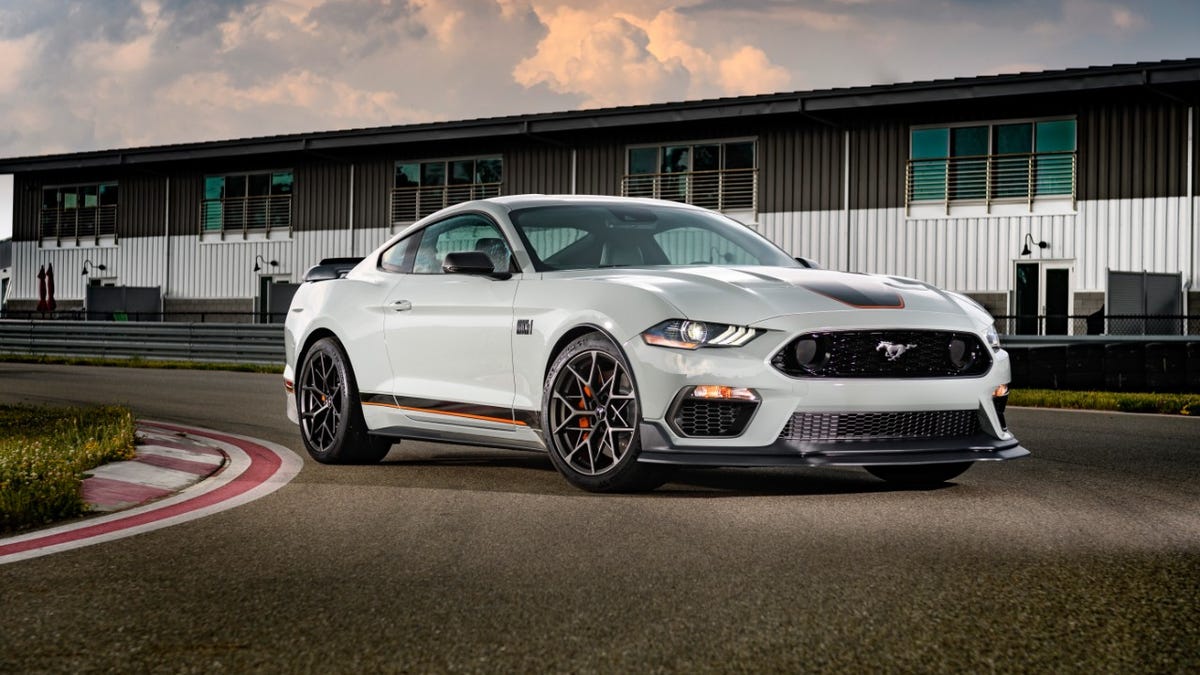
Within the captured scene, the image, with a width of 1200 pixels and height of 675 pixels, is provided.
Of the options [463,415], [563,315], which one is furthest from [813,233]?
[563,315]

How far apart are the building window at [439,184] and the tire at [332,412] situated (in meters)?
25.1

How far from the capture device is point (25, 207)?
42.2 m

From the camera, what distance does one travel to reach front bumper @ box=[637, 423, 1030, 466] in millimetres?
6012

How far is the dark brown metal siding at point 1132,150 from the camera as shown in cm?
2534

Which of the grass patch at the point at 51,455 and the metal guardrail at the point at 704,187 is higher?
the metal guardrail at the point at 704,187

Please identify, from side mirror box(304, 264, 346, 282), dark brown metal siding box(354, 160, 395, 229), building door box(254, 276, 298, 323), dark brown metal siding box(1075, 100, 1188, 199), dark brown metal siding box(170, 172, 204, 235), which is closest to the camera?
side mirror box(304, 264, 346, 282)

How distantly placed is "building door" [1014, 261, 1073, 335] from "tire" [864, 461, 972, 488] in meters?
20.2

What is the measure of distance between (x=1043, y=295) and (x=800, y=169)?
5904 millimetres

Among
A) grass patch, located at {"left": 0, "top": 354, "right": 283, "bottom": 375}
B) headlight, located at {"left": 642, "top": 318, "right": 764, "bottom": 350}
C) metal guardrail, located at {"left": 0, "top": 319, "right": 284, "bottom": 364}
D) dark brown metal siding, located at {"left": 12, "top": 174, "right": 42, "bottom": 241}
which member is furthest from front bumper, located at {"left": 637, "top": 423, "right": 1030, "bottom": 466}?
dark brown metal siding, located at {"left": 12, "top": 174, "right": 42, "bottom": 241}

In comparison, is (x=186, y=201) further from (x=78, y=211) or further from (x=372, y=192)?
(x=372, y=192)

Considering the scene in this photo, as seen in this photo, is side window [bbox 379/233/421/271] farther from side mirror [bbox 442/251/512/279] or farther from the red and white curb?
the red and white curb

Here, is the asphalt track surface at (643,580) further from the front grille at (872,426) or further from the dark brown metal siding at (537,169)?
the dark brown metal siding at (537,169)

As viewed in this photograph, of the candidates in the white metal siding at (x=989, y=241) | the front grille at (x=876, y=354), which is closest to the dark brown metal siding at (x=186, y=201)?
the white metal siding at (x=989, y=241)

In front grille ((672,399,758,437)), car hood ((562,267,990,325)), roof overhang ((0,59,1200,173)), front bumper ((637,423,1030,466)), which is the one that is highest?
roof overhang ((0,59,1200,173))
